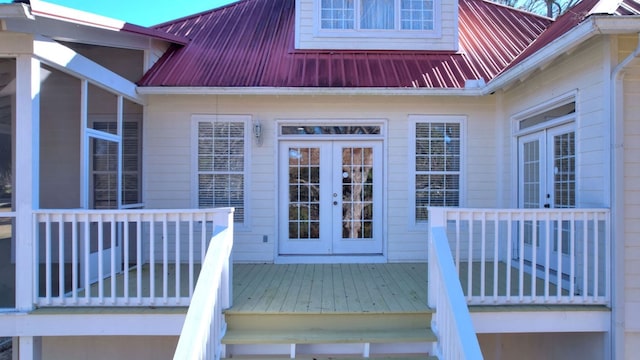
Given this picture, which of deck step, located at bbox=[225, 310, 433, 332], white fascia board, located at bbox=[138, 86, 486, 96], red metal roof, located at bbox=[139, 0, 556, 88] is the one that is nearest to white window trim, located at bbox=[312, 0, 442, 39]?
red metal roof, located at bbox=[139, 0, 556, 88]

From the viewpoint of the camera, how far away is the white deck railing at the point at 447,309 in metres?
2.54

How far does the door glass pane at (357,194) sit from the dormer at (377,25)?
1.86 meters

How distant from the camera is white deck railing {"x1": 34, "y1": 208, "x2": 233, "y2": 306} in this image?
339 cm

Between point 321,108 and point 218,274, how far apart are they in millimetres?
3143

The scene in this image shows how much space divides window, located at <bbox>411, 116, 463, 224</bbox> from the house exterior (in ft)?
0.10

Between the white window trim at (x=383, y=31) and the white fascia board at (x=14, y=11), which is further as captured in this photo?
the white window trim at (x=383, y=31)

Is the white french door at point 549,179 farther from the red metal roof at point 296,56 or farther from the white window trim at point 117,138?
the white window trim at point 117,138

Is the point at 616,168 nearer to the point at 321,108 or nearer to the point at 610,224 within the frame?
the point at 610,224

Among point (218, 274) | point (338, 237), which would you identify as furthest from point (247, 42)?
point (218, 274)

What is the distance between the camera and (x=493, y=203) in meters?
5.43

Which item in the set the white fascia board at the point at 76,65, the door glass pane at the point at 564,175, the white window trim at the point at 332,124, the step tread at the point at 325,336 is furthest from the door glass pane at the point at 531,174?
the white fascia board at the point at 76,65

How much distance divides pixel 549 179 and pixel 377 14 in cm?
366

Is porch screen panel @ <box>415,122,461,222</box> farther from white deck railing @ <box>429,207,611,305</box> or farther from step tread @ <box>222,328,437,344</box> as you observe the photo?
step tread @ <box>222,328,437,344</box>

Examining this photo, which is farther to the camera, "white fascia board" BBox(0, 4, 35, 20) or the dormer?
the dormer
